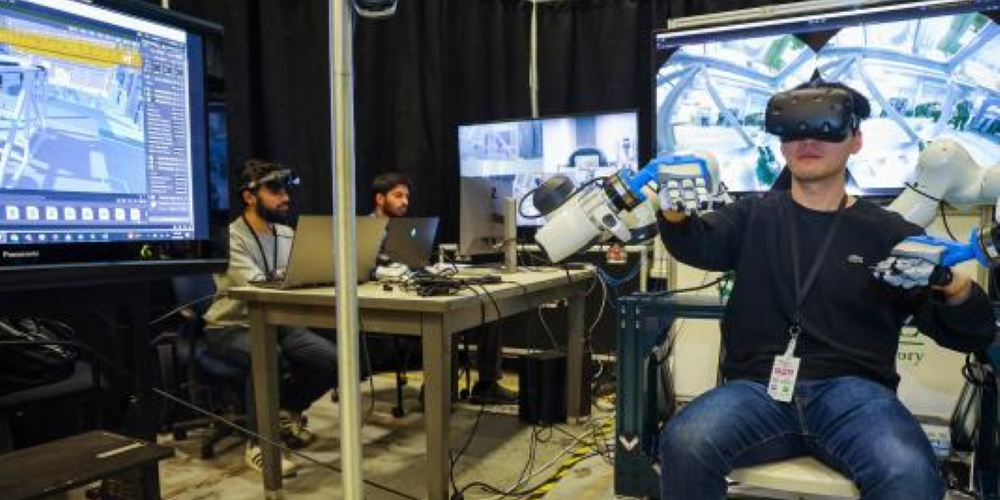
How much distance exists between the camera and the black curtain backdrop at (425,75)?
11.4ft

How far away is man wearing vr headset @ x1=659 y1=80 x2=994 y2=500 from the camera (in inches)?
54.3

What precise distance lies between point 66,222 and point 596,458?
6.97 ft

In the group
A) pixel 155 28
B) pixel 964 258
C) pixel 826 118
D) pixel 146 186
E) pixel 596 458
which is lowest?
pixel 596 458

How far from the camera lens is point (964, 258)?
1282 mm

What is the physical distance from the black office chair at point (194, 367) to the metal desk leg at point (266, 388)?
342 mm

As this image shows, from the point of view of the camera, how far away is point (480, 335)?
3783 mm

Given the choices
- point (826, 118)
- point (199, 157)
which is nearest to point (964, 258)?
point (826, 118)

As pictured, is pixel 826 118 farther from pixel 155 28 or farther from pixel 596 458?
pixel 596 458

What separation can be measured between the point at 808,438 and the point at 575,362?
5.97 feet

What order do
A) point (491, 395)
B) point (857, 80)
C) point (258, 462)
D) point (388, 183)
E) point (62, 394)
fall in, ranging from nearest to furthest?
point (62, 394) < point (258, 462) < point (857, 80) < point (491, 395) < point (388, 183)

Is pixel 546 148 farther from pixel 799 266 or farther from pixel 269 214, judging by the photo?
pixel 799 266

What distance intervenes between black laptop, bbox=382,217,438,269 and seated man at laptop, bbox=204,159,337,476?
441 mm

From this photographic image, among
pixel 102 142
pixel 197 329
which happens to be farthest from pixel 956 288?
pixel 197 329

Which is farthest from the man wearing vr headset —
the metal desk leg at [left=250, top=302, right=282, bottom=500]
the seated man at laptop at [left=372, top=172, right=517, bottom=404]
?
the seated man at laptop at [left=372, top=172, right=517, bottom=404]
